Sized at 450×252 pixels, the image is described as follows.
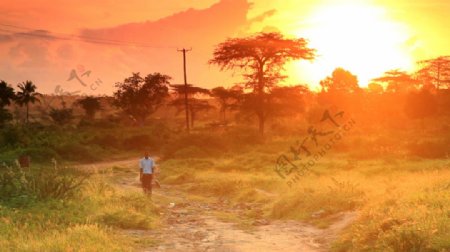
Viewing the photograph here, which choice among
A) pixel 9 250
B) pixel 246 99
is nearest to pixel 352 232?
pixel 9 250

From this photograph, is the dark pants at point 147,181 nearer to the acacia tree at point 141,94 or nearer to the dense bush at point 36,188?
Answer: the dense bush at point 36,188

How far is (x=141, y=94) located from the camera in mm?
68062

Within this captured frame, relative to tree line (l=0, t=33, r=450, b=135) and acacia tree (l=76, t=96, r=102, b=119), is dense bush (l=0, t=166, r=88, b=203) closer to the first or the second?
tree line (l=0, t=33, r=450, b=135)

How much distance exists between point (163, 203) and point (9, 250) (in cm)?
852

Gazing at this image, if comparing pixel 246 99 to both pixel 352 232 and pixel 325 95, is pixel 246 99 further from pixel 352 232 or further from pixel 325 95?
pixel 352 232

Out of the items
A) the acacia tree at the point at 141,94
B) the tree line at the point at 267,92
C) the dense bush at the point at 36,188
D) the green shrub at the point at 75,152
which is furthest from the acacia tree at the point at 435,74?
the dense bush at the point at 36,188

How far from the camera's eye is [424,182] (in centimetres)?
1344

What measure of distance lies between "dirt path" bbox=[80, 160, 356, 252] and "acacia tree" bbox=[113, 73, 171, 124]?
5365 centimetres

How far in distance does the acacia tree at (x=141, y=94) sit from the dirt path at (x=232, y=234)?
53.7 meters

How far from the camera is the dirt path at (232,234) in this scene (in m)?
10.6

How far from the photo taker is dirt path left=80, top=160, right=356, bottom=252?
10.6 metres

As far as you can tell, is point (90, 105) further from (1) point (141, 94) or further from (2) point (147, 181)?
(2) point (147, 181)

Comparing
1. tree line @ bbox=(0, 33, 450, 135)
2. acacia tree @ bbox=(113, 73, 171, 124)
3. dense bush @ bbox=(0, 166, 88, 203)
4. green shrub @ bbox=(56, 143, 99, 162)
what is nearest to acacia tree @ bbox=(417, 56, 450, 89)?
tree line @ bbox=(0, 33, 450, 135)

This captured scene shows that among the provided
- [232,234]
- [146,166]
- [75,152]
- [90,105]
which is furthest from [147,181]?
[90,105]
